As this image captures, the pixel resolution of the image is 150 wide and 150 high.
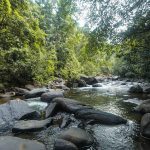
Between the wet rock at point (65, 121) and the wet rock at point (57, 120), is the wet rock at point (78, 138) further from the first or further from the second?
the wet rock at point (57, 120)

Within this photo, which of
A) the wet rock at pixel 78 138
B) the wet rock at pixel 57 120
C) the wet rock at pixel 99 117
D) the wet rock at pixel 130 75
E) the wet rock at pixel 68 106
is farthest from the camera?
the wet rock at pixel 130 75

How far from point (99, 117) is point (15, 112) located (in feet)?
11.2

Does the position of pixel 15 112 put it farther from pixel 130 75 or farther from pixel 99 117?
pixel 130 75

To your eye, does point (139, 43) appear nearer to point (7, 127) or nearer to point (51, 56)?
point (7, 127)

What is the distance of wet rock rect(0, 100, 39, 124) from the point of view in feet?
29.2

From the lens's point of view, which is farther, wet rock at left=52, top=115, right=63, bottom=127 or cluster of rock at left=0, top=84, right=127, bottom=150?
wet rock at left=52, top=115, right=63, bottom=127

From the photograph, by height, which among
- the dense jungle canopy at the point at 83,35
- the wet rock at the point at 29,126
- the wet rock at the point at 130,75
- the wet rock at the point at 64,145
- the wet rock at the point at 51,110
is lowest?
the wet rock at the point at 64,145

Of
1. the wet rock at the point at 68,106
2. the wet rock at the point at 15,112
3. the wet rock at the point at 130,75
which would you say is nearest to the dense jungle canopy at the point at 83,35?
the wet rock at the point at 68,106

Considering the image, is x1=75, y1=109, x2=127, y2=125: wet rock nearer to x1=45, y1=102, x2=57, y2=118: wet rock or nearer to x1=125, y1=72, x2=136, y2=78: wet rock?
x1=45, y1=102, x2=57, y2=118: wet rock

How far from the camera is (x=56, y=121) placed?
9125 millimetres

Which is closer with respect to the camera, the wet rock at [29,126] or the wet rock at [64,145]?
the wet rock at [64,145]

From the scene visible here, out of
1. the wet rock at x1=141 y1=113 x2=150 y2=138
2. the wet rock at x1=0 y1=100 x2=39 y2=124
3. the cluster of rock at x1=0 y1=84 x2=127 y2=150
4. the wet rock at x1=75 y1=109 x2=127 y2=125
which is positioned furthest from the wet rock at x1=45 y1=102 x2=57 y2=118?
the wet rock at x1=141 y1=113 x2=150 y2=138

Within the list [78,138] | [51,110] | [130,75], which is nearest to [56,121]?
[51,110]

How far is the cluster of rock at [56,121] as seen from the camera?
20.1 ft
